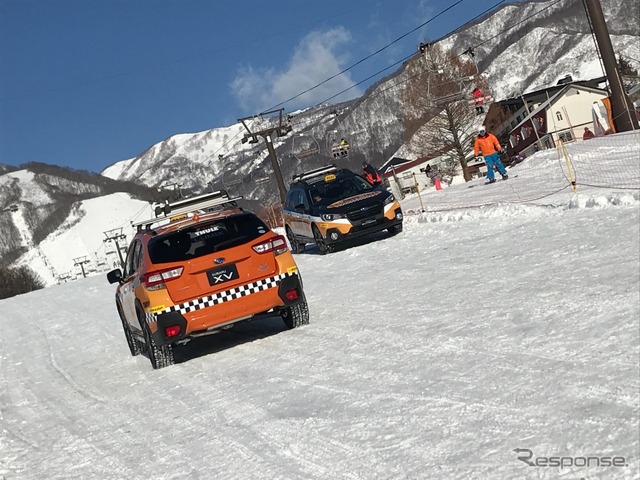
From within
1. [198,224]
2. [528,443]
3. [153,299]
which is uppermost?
[198,224]

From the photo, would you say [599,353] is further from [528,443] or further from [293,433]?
[293,433]

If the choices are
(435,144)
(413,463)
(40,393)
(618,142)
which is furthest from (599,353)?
(435,144)

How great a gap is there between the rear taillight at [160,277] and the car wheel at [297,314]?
A: 1500 mm

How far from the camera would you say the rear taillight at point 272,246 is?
9001 mm

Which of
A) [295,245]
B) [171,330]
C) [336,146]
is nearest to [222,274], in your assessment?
[171,330]

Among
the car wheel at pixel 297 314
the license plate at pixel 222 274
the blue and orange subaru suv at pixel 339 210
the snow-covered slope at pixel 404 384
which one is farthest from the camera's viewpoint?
the blue and orange subaru suv at pixel 339 210

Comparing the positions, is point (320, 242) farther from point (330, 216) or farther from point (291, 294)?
point (291, 294)

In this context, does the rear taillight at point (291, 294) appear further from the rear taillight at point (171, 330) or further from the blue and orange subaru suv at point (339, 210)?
the blue and orange subaru suv at point (339, 210)

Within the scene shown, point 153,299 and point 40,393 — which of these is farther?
point 40,393

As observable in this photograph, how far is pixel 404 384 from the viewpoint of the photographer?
581cm

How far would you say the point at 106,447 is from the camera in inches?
242

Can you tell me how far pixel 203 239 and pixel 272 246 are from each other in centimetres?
80

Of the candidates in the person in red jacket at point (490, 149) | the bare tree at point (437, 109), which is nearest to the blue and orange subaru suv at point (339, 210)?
the person in red jacket at point (490, 149)

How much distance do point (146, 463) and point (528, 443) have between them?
107 inches
